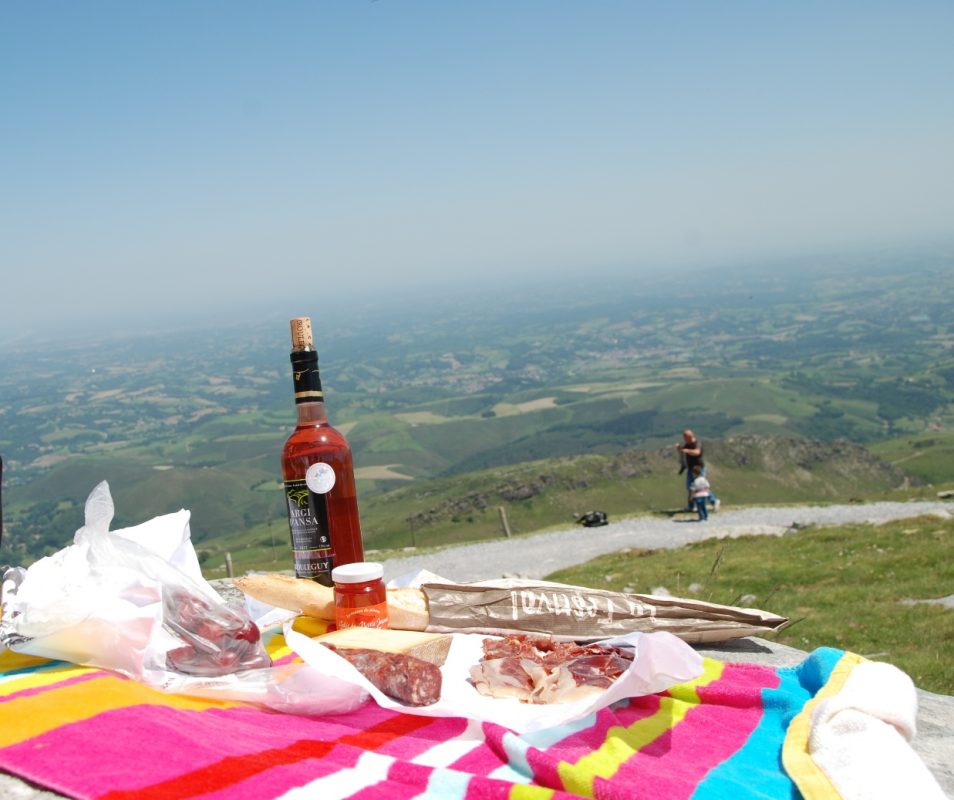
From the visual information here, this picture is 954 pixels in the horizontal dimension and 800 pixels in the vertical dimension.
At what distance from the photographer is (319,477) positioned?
13.5 feet

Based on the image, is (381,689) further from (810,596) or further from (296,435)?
(810,596)

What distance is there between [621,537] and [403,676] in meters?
26.7

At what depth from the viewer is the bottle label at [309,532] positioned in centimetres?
414

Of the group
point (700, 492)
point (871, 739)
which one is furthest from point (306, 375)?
point (700, 492)

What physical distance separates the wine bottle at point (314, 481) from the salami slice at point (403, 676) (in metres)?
0.96

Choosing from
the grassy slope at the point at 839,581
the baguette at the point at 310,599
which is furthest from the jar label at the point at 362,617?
the grassy slope at the point at 839,581

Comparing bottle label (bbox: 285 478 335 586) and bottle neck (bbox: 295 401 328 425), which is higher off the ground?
bottle neck (bbox: 295 401 328 425)

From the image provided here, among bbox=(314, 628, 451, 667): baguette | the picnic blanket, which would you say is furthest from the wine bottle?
the picnic blanket

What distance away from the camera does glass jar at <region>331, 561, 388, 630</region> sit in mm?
3789

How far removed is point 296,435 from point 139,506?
430 ft

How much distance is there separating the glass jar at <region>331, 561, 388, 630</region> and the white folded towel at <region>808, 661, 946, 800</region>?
1.86m

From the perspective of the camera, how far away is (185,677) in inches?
132

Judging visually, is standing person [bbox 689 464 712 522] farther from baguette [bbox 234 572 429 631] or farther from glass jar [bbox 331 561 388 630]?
glass jar [bbox 331 561 388 630]

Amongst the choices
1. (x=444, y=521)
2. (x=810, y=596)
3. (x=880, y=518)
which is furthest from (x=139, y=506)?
(x=810, y=596)
